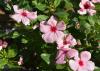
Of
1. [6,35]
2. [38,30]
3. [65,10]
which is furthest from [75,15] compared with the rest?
[6,35]

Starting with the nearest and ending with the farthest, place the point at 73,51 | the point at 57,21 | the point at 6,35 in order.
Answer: the point at 73,51, the point at 57,21, the point at 6,35

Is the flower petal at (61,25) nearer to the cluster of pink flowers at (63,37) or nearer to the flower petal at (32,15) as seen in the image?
the cluster of pink flowers at (63,37)

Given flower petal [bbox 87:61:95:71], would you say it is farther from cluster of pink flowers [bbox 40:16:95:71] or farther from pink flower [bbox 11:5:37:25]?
pink flower [bbox 11:5:37:25]

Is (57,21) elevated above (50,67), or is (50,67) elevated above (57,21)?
(57,21)

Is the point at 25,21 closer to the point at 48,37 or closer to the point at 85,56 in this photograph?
the point at 48,37

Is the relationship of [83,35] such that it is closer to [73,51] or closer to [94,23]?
[94,23]

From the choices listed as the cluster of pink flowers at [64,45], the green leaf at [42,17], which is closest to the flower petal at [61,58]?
the cluster of pink flowers at [64,45]
